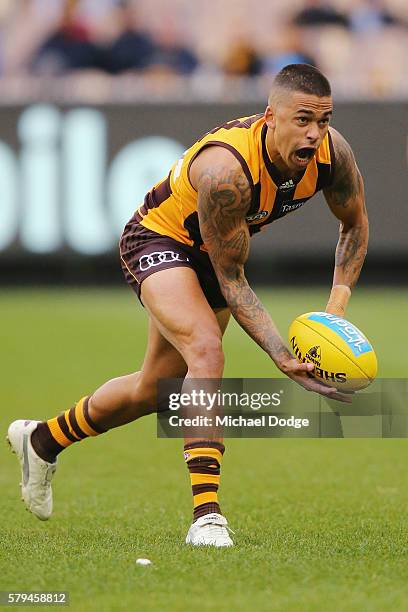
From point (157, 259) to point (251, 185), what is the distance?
64 centimetres

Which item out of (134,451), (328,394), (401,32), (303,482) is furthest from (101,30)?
(328,394)

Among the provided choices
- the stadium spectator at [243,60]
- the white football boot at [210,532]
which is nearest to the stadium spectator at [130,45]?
the stadium spectator at [243,60]

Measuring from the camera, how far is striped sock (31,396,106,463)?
6441 millimetres

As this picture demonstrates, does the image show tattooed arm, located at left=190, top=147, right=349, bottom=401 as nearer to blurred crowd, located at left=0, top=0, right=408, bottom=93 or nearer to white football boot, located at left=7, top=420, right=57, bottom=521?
white football boot, located at left=7, top=420, right=57, bottom=521

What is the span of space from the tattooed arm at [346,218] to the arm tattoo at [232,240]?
55 centimetres

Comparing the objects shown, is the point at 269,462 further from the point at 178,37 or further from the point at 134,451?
the point at 178,37

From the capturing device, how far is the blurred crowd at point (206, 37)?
17.7 meters

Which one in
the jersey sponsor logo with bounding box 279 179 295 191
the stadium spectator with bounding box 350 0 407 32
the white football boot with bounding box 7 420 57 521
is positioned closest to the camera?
the jersey sponsor logo with bounding box 279 179 295 191

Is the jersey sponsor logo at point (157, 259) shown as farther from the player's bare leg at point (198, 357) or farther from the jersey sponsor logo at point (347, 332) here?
the jersey sponsor logo at point (347, 332)

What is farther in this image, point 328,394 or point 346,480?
point 346,480

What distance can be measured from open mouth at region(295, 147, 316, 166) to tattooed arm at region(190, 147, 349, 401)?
0.86ft

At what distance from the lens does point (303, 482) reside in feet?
23.9

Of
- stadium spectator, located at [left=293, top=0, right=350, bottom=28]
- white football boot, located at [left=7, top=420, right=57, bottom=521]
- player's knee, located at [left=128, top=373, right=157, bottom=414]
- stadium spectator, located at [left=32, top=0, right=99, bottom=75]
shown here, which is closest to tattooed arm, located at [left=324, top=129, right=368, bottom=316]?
player's knee, located at [left=128, top=373, right=157, bottom=414]

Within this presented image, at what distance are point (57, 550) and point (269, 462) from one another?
288 cm
